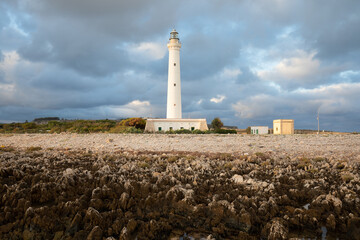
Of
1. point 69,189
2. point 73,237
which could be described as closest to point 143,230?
point 73,237

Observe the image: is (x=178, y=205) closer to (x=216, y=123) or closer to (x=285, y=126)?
(x=285, y=126)

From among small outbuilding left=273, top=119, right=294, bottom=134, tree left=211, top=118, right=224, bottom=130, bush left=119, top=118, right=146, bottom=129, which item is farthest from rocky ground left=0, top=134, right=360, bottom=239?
tree left=211, top=118, right=224, bottom=130

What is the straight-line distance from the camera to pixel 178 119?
3522 cm

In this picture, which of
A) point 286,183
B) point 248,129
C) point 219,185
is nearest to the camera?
point 219,185

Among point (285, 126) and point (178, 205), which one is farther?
point (285, 126)

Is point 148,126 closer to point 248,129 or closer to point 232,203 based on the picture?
point 248,129

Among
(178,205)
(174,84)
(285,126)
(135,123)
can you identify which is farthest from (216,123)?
(178,205)

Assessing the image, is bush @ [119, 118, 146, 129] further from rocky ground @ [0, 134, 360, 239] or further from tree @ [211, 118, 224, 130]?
rocky ground @ [0, 134, 360, 239]

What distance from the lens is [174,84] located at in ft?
123

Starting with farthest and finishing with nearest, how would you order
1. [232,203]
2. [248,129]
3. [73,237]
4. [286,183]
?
1. [248,129]
2. [286,183]
3. [232,203]
4. [73,237]

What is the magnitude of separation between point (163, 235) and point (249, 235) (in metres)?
1.41

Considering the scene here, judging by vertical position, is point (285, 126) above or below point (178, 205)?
above

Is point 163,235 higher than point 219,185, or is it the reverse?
point 219,185

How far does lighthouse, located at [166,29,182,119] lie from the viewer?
37.5m
